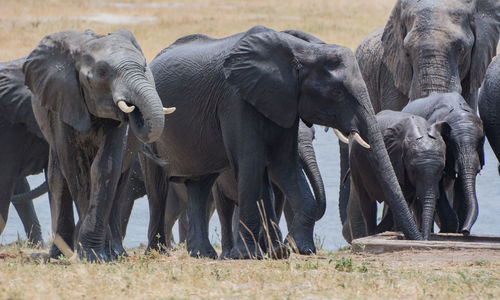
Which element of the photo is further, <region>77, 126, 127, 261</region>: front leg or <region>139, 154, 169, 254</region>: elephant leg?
<region>139, 154, 169, 254</region>: elephant leg

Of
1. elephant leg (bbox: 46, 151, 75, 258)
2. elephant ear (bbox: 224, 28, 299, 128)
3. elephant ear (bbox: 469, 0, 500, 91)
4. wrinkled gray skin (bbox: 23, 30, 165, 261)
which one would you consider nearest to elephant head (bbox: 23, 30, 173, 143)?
wrinkled gray skin (bbox: 23, 30, 165, 261)

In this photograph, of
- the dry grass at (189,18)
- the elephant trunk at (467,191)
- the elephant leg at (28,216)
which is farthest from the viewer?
the dry grass at (189,18)

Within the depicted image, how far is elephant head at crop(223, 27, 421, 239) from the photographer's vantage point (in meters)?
9.65

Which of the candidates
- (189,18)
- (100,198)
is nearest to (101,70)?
(100,198)

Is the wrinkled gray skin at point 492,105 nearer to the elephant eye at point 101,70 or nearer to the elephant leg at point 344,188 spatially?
the elephant leg at point 344,188

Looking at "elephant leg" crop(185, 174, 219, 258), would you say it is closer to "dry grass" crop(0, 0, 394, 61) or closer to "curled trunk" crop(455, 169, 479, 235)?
"curled trunk" crop(455, 169, 479, 235)

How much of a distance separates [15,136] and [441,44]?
449 centimetres

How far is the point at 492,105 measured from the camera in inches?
492

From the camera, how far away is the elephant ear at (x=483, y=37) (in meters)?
13.0

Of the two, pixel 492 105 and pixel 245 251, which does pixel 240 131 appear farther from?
pixel 492 105

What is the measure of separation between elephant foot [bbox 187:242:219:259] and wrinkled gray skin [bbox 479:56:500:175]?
3.45 metres

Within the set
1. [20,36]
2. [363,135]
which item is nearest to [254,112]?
[363,135]

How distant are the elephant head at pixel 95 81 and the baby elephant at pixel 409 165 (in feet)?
7.41

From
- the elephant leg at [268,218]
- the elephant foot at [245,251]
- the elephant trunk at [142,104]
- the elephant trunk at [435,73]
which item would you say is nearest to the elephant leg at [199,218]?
the elephant foot at [245,251]
